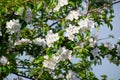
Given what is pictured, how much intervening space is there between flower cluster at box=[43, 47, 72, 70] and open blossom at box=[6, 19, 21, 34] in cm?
62

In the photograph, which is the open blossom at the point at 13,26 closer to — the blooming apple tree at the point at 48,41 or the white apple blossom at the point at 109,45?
the blooming apple tree at the point at 48,41

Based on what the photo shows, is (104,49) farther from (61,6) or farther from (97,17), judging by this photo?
(61,6)

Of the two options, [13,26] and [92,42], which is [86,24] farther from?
[13,26]

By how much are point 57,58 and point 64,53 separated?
0.12m

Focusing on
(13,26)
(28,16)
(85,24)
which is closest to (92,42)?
(85,24)

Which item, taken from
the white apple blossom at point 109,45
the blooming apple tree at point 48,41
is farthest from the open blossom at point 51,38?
the white apple blossom at point 109,45

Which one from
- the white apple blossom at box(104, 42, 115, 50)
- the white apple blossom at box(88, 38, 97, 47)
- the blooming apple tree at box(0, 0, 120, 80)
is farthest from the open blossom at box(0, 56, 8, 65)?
the white apple blossom at box(104, 42, 115, 50)

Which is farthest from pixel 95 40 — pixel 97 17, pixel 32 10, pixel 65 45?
pixel 32 10

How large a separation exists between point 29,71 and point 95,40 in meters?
1.30

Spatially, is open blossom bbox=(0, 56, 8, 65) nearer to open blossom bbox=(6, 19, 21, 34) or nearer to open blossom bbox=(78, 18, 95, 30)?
open blossom bbox=(6, 19, 21, 34)

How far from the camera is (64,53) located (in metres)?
4.96

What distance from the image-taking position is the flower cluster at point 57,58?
4.92 meters

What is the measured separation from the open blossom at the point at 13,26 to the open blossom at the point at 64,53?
2.22 ft

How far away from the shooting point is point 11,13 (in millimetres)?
5008
